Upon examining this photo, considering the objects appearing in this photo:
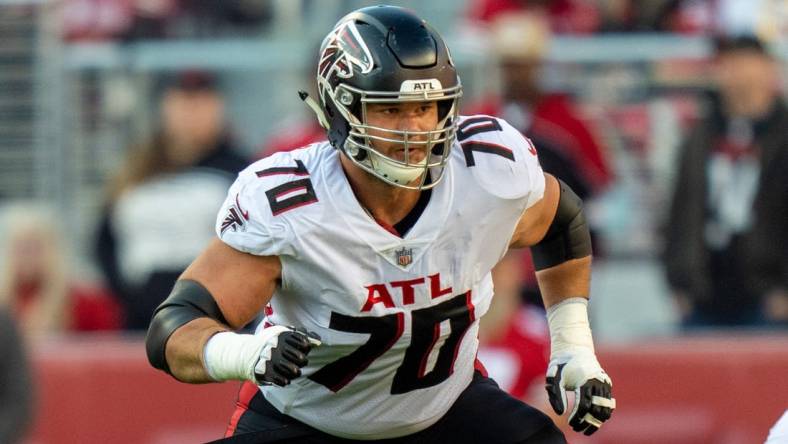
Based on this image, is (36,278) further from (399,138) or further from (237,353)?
(237,353)

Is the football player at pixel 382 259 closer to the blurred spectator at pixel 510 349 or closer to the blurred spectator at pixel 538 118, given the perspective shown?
the blurred spectator at pixel 510 349

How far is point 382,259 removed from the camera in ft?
13.7

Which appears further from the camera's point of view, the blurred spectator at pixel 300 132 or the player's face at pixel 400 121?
the blurred spectator at pixel 300 132

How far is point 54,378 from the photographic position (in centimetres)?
736

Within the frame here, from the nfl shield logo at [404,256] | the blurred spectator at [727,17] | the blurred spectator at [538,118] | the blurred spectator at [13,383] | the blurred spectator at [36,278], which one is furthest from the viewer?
the blurred spectator at [727,17]

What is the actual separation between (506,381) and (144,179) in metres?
2.18

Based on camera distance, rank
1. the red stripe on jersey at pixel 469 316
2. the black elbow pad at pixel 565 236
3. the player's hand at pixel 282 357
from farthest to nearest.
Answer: the black elbow pad at pixel 565 236
the red stripe on jersey at pixel 469 316
the player's hand at pixel 282 357

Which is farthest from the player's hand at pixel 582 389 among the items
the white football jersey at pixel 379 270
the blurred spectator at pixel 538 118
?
the blurred spectator at pixel 538 118

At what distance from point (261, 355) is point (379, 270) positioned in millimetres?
601

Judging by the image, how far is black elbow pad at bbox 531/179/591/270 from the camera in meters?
4.63

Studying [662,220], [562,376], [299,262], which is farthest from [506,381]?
[299,262]

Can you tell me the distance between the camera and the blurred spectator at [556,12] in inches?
310

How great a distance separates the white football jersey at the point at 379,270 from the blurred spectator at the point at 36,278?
3.26 m

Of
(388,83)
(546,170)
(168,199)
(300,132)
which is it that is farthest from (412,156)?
(168,199)
